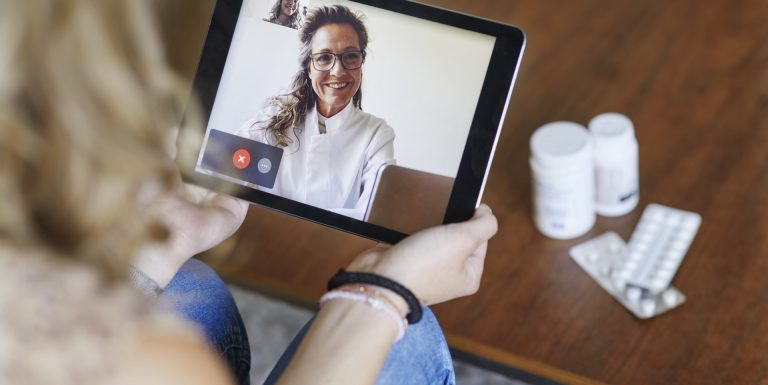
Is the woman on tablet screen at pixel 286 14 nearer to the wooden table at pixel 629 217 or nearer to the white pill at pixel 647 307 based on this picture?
the wooden table at pixel 629 217

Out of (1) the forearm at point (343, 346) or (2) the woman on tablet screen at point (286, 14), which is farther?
(2) the woman on tablet screen at point (286, 14)

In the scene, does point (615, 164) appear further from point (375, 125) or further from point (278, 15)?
point (278, 15)

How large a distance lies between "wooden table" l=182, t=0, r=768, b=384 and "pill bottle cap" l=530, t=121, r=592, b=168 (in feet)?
0.39

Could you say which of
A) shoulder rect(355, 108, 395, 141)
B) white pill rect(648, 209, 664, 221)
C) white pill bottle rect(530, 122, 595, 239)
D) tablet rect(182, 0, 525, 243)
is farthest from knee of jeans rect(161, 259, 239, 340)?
white pill rect(648, 209, 664, 221)

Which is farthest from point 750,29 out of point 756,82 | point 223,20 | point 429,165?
point 223,20

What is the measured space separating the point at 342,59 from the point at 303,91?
5 centimetres

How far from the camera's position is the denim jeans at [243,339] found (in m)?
0.77

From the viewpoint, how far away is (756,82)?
950 mm

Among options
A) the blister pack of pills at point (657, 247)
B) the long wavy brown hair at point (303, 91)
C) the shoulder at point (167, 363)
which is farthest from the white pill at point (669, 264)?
the shoulder at point (167, 363)

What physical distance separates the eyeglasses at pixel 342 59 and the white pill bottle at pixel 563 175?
192 millimetres

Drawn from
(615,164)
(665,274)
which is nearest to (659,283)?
(665,274)

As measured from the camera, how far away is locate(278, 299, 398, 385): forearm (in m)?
0.66

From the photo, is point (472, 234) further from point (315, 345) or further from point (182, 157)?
point (182, 157)

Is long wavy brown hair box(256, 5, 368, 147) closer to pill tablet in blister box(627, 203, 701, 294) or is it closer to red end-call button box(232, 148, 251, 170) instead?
red end-call button box(232, 148, 251, 170)
